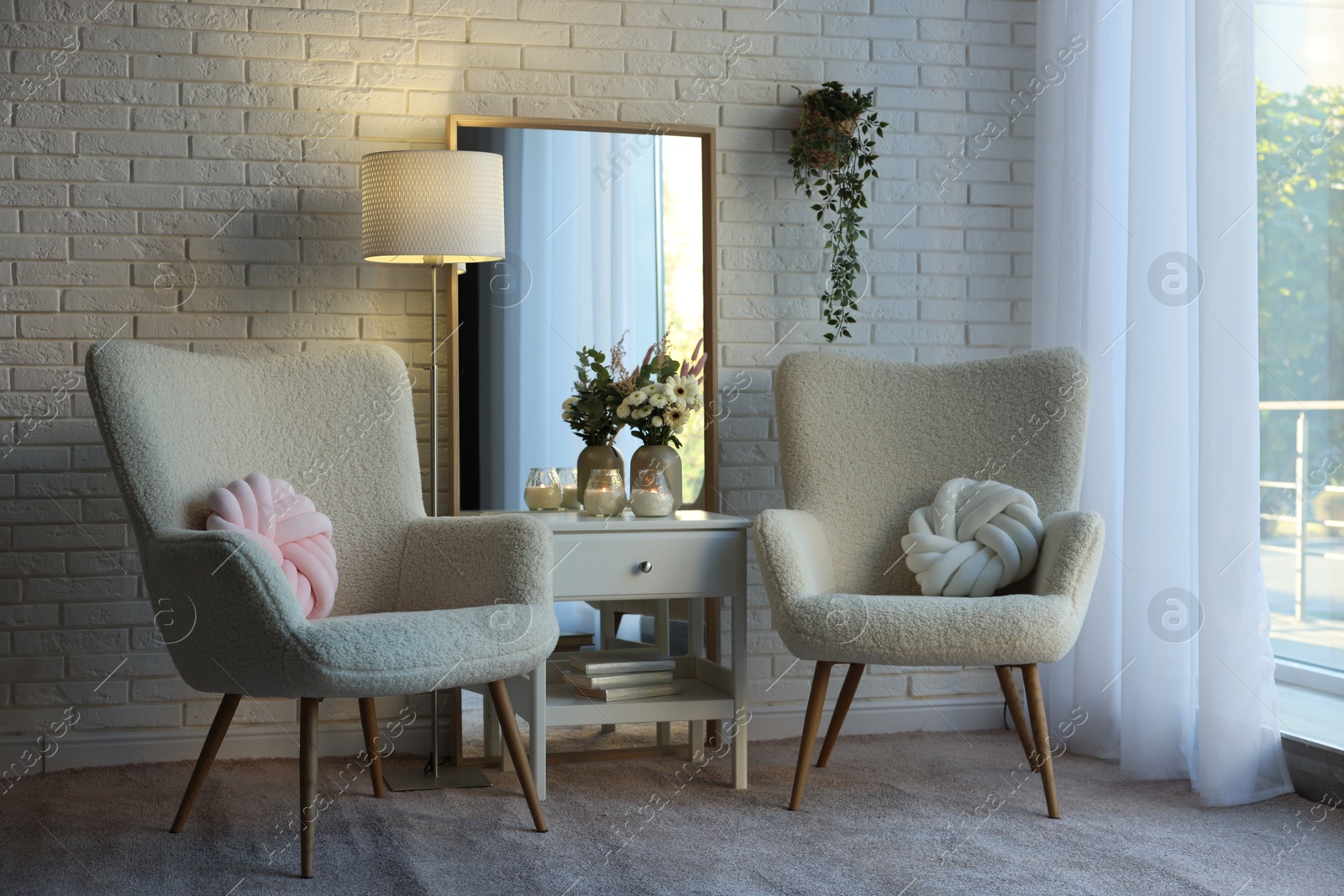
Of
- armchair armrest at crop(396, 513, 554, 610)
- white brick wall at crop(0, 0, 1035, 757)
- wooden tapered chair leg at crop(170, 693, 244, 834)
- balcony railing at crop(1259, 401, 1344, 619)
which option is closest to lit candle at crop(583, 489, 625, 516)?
armchair armrest at crop(396, 513, 554, 610)

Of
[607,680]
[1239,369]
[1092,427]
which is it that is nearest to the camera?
[1239,369]

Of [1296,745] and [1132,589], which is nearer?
[1296,745]

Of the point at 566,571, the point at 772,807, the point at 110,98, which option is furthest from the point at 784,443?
the point at 110,98

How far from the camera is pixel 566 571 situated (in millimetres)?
2594

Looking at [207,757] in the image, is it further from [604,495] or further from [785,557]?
[785,557]

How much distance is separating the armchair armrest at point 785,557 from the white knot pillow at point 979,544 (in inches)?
9.2

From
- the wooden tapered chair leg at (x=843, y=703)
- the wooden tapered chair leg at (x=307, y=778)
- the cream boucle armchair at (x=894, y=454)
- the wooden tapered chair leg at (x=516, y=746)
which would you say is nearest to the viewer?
the wooden tapered chair leg at (x=307, y=778)

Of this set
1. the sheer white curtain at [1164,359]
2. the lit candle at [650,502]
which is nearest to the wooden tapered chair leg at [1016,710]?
the sheer white curtain at [1164,359]

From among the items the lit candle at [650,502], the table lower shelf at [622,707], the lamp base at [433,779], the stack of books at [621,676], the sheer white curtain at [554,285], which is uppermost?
the sheer white curtain at [554,285]

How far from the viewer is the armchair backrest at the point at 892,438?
9.21ft

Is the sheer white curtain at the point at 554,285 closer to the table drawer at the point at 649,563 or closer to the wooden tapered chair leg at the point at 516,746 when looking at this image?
the table drawer at the point at 649,563

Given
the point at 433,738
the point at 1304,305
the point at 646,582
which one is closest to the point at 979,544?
the point at 646,582

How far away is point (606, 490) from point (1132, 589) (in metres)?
1.24

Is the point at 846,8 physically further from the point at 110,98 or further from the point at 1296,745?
the point at 1296,745
